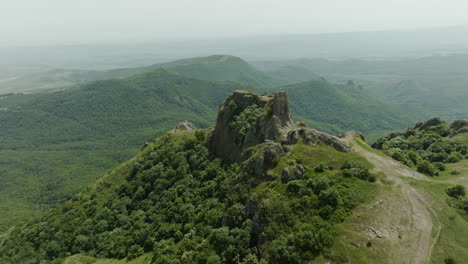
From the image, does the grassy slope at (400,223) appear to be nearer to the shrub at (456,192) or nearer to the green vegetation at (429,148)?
the shrub at (456,192)

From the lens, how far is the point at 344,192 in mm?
35438

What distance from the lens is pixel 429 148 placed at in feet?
233

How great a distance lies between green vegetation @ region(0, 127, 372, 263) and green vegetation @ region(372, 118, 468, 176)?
73.5 ft

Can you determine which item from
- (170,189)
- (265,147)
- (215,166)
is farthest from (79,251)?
(265,147)

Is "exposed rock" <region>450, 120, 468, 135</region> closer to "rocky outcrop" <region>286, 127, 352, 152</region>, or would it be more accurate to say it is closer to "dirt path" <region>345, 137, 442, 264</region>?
"dirt path" <region>345, 137, 442, 264</region>

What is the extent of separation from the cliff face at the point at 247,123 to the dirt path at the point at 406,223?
877 inches

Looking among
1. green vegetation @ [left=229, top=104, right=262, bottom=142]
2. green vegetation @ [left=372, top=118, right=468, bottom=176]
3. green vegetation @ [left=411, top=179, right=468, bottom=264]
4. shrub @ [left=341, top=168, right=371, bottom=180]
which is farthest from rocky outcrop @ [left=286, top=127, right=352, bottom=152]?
green vegetation @ [left=372, top=118, right=468, bottom=176]

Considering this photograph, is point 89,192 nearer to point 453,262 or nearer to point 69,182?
point 69,182

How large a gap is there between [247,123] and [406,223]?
40185 mm

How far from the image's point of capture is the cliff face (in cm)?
5525

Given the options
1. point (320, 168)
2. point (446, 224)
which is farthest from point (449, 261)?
point (320, 168)

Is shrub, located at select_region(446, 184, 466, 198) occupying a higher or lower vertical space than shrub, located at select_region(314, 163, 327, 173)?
lower

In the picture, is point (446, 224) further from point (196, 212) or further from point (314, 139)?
point (196, 212)

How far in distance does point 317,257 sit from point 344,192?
11.3m
